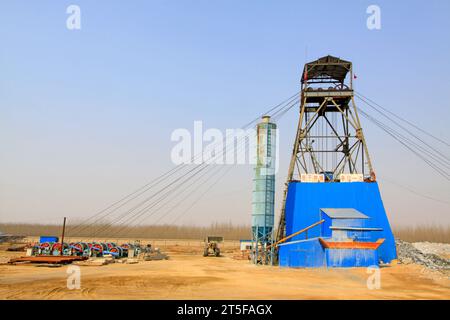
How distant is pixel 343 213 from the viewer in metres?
32.0

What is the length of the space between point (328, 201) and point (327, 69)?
16.3 meters

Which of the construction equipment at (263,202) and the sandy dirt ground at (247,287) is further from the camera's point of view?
the construction equipment at (263,202)

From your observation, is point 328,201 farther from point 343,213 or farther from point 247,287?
point 247,287

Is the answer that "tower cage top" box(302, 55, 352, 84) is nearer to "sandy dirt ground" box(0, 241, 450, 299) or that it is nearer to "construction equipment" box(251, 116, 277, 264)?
"construction equipment" box(251, 116, 277, 264)

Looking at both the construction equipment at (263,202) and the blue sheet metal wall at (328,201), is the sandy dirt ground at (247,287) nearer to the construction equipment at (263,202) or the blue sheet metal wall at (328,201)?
the blue sheet metal wall at (328,201)

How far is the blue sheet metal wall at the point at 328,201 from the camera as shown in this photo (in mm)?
35562

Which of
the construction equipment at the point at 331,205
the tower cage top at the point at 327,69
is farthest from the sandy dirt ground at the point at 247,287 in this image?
the tower cage top at the point at 327,69

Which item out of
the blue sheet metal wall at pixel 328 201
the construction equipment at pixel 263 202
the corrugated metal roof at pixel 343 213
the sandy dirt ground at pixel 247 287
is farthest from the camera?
the construction equipment at pixel 263 202

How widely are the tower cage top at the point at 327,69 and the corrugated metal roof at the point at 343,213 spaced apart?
1645 centimetres

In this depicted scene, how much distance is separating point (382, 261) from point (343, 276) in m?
9.89

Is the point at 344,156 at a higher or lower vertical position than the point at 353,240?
higher
